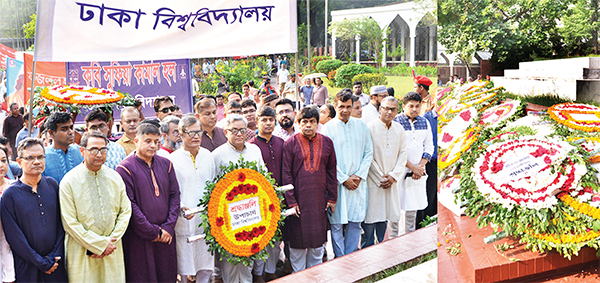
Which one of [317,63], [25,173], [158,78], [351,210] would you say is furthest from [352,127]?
[317,63]

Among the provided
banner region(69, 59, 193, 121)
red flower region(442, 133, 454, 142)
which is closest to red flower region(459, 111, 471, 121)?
red flower region(442, 133, 454, 142)

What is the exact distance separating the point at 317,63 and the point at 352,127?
6492 millimetres

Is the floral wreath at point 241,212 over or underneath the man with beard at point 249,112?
underneath

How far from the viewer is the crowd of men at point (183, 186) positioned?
9.07ft

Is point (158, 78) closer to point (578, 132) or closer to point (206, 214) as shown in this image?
point (206, 214)

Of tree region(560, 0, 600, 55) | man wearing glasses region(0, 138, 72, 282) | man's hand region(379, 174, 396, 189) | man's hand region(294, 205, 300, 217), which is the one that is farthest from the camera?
tree region(560, 0, 600, 55)

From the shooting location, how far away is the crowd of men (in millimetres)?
2764

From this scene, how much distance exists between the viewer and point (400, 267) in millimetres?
4027

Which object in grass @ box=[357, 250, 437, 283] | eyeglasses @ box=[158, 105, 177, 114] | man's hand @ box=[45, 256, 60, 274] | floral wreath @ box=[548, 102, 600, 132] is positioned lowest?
grass @ box=[357, 250, 437, 283]

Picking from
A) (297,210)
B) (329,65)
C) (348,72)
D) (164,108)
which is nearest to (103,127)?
(164,108)

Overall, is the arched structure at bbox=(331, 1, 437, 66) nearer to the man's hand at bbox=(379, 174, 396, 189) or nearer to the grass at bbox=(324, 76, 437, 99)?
the grass at bbox=(324, 76, 437, 99)

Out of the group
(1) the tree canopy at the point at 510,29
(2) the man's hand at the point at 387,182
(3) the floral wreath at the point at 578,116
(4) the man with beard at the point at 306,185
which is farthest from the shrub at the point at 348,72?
(4) the man with beard at the point at 306,185

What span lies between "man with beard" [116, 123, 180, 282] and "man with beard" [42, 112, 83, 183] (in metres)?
0.34

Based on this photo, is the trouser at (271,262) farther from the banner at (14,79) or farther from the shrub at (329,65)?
the shrub at (329,65)
